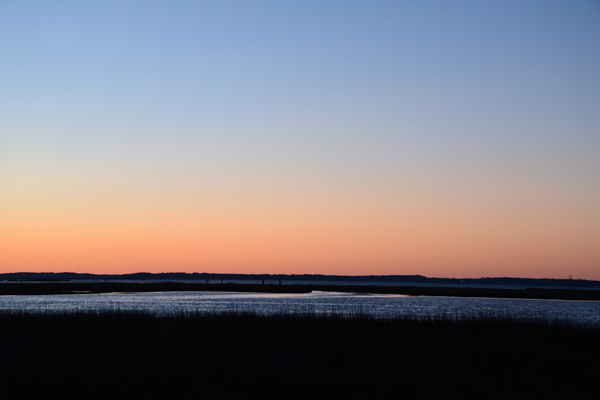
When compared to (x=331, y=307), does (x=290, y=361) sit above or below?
above

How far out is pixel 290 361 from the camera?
1387 centimetres

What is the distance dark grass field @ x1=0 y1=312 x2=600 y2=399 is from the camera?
427 inches

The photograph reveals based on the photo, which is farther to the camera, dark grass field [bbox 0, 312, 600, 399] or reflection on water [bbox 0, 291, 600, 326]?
reflection on water [bbox 0, 291, 600, 326]

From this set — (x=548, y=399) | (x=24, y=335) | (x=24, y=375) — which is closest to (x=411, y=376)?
(x=548, y=399)

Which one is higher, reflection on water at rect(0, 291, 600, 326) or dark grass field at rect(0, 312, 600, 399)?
dark grass field at rect(0, 312, 600, 399)

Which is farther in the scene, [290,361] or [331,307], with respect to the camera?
[331,307]

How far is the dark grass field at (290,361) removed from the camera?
10852 millimetres

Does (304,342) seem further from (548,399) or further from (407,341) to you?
(548,399)

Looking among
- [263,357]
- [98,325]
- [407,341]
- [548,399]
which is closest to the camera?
[548,399]

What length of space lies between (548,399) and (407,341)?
714 centimetres

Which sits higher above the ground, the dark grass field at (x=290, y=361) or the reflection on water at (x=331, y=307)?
the dark grass field at (x=290, y=361)

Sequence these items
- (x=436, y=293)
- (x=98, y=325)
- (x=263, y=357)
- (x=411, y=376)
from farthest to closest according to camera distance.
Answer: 1. (x=436, y=293)
2. (x=98, y=325)
3. (x=263, y=357)
4. (x=411, y=376)

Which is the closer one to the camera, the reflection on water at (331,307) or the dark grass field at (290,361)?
the dark grass field at (290,361)

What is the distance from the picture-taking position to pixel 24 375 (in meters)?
11.1
